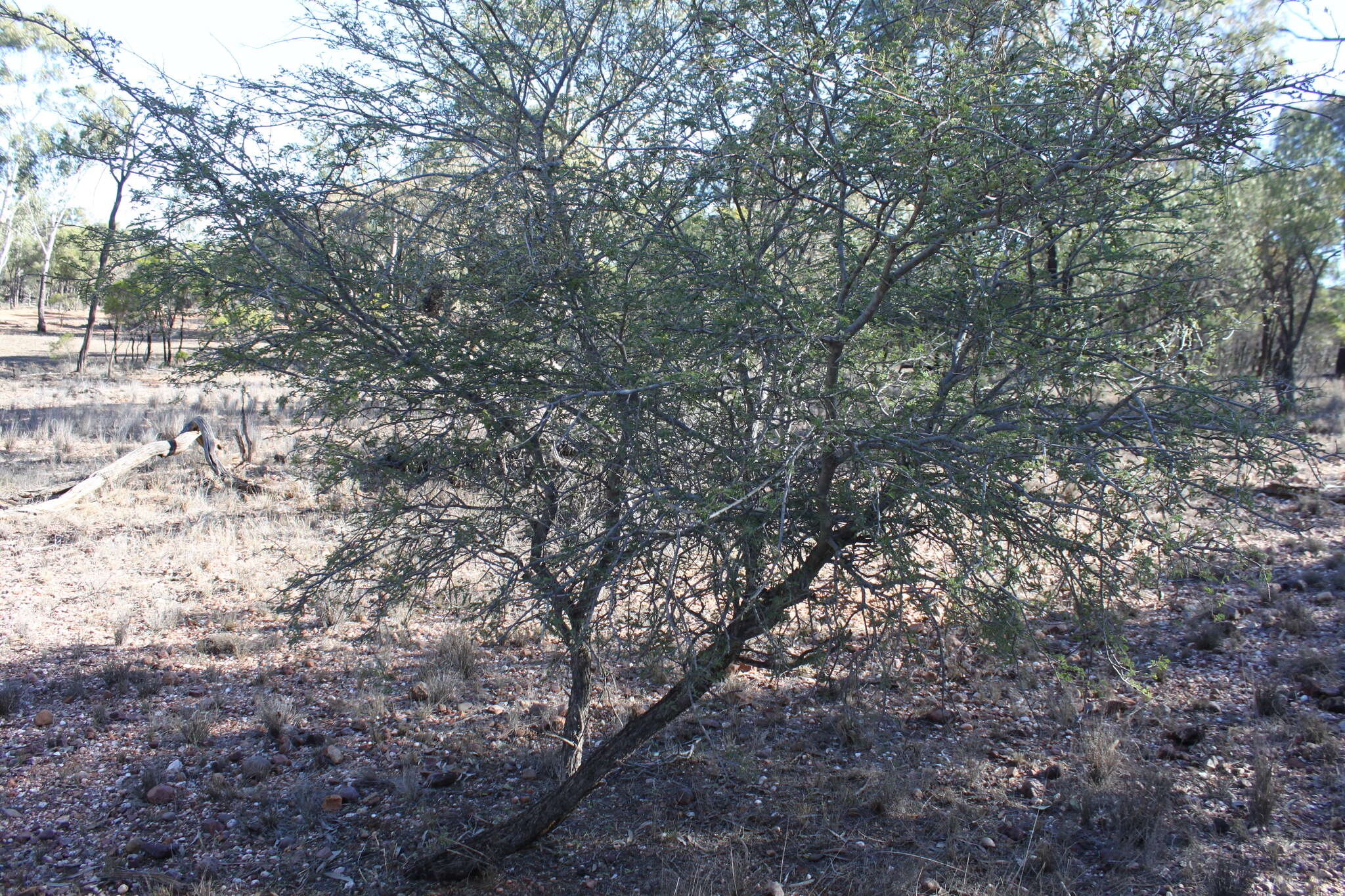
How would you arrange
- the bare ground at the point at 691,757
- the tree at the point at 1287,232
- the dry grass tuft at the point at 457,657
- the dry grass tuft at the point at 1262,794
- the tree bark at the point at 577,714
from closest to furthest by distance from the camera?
1. the tree at the point at 1287,232
2. the bare ground at the point at 691,757
3. the dry grass tuft at the point at 1262,794
4. the tree bark at the point at 577,714
5. the dry grass tuft at the point at 457,657

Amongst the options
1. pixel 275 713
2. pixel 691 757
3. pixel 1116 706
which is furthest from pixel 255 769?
pixel 1116 706

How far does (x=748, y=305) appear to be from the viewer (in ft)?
10.1

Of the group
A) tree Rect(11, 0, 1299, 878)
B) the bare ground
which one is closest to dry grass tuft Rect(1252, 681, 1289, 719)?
the bare ground

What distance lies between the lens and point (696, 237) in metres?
4.01

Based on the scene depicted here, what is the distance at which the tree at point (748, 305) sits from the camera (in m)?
2.72

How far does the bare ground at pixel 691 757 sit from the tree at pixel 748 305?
58cm

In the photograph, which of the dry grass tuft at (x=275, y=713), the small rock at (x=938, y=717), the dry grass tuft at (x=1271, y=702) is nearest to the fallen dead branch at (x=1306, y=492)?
the dry grass tuft at (x=1271, y=702)

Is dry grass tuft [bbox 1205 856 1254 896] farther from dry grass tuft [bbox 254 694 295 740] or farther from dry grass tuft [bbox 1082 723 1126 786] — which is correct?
dry grass tuft [bbox 254 694 295 740]

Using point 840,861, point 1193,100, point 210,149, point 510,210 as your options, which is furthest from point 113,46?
point 840,861

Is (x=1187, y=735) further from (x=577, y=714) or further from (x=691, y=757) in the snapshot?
(x=577, y=714)

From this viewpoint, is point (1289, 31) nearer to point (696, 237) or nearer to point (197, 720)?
point (696, 237)

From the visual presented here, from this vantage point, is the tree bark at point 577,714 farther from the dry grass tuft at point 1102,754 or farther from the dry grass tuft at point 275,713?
the dry grass tuft at point 1102,754

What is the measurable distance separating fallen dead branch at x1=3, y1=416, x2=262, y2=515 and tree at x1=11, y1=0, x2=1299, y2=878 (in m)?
8.39

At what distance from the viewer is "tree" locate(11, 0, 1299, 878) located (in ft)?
8.94
